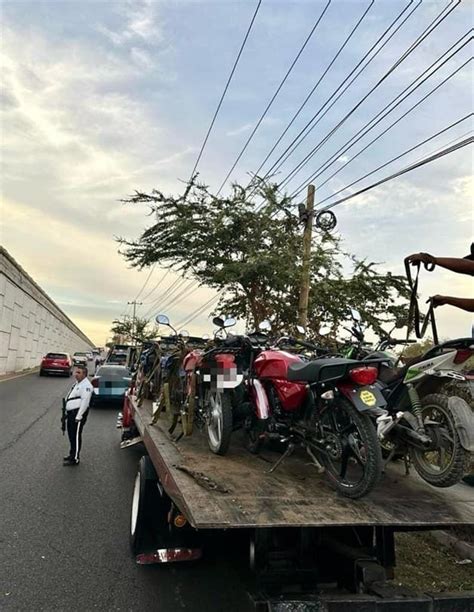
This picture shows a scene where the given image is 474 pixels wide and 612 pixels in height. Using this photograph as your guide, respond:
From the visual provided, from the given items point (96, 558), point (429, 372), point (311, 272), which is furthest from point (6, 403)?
point (429, 372)

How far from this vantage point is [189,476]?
355 cm

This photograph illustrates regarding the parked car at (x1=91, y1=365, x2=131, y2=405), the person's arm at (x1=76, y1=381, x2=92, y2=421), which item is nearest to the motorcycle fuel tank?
the person's arm at (x1=76, y1=381, x2=92, y2=421)

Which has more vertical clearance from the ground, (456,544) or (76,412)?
(76,412)

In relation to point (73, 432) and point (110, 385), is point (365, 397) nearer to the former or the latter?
point (73, 432)

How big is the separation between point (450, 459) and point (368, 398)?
2.56 ft

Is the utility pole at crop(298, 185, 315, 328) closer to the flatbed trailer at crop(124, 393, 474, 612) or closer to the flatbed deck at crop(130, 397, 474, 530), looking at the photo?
the flatbed deck at crop(130, 397, 474, 530)

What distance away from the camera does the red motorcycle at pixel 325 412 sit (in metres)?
3.51

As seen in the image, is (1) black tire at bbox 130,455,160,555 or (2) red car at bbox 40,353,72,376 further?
(2) red car at bbox 40,353,72,376

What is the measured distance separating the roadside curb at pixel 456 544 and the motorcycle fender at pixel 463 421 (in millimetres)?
1707

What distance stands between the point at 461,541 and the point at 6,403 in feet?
43.1

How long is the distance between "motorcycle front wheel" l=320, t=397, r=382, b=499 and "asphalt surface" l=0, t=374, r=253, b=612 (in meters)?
1.18

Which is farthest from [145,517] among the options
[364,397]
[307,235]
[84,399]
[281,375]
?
[307,235]

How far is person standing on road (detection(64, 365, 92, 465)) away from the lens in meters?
7.68

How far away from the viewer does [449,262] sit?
333cm
